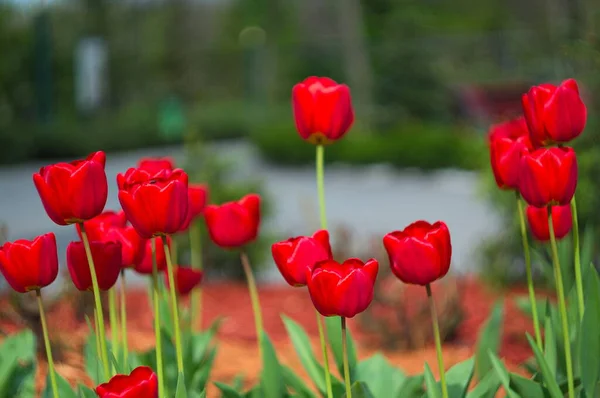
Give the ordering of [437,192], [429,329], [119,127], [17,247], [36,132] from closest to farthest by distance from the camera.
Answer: [17,247] → [429,329] → [437,192] → [36,132] → [119,127]

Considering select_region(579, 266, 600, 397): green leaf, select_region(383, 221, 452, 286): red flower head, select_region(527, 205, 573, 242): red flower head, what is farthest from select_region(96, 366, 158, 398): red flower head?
select_region(527, 205, 573, 242): red flower head

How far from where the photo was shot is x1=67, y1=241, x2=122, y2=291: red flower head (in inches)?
72.8

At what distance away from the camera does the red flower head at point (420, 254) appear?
172 centimetres

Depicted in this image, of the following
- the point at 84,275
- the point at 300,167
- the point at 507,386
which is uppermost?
the point at 84,275

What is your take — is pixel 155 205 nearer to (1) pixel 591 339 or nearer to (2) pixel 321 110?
(2) pixel 321 110

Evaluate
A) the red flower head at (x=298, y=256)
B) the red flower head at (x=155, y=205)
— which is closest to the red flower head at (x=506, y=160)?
the red flower head at (x=298, y=256)

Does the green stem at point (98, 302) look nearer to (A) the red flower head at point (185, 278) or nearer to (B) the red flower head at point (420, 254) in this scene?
(A) the red flower head at point (185, 278)

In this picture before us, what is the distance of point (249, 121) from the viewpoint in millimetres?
27219

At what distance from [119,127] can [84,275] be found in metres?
20.0

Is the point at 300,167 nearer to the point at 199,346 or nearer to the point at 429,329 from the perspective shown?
the point at 429,329

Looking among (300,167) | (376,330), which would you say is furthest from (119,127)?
(376,330)

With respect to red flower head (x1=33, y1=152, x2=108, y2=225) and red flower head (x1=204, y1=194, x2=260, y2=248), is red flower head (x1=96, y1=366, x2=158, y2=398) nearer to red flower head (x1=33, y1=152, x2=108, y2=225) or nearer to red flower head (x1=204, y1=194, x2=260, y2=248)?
red flower head (x1=33, y1=152, x2=108, y2=225)

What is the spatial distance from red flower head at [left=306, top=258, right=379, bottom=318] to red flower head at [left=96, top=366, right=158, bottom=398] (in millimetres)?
289

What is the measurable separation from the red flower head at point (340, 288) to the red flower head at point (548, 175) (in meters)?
0.36
